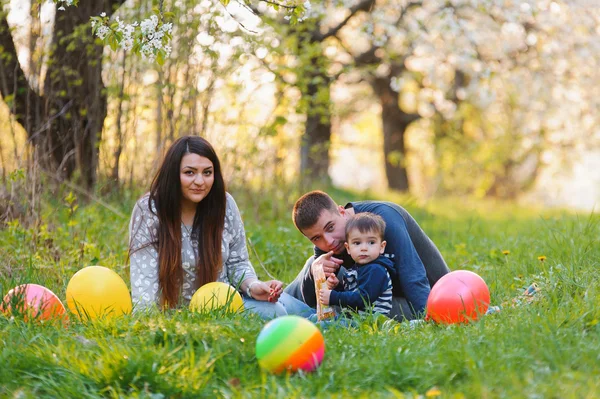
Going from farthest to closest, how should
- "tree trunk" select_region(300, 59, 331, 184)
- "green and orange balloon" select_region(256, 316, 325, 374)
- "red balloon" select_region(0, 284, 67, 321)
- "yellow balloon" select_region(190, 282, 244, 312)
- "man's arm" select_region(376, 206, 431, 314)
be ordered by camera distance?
1. "tree trunk" select_region(300, 59, 331, 184)
2. "man's arm" select_region(376, 206, 431, 314)
3. "yellow balloon" select_region(190, 282, 244, 312)
4. "red balloon" select_region(0, 284, 67, 321)
5. "green and orange balloon" select_region(256, 316, 325, 374)

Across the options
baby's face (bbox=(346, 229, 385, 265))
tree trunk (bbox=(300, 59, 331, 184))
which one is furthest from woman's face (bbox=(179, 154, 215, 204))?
tree trunk (bbox=(300, 59, 331, 184))

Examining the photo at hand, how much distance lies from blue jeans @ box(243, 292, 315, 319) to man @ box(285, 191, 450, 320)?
0.34m

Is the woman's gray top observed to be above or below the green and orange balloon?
above

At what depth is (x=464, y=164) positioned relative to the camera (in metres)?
17.5

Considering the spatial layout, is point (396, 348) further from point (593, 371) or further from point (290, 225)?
point (290, 225)

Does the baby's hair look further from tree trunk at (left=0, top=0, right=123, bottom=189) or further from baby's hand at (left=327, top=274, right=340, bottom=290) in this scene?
tree trunk at (left=0, top=0, right=123, bottom=189)

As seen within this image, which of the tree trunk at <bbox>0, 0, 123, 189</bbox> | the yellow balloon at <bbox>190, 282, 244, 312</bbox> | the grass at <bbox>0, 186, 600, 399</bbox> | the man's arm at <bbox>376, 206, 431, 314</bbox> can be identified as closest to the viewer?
the grass at <bbox>0, 186, 600, 399</bbox>

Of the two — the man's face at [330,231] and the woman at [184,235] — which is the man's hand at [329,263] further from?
the woman at [184,235]

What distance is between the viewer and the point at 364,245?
13.9 feet

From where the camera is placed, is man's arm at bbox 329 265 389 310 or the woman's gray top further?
the woman's gray top

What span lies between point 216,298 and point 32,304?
0.95m

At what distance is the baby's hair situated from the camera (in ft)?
13.9

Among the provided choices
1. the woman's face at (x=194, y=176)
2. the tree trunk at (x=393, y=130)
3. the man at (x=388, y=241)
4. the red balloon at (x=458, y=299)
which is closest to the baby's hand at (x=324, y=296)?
the man at (x=388, y=241)

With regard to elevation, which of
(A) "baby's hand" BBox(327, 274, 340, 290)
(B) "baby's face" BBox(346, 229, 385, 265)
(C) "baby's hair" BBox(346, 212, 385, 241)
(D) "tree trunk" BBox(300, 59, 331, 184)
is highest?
(D) "tree trunk" BBox(300, 59, 331, 184)
